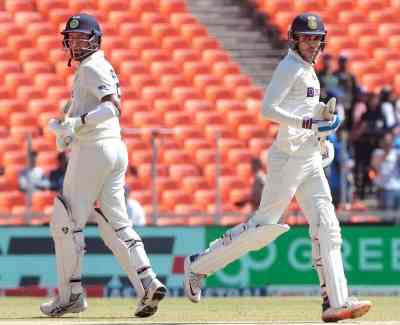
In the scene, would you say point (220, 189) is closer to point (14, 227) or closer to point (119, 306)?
point (14, 227)

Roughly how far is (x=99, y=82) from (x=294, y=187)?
1640mm

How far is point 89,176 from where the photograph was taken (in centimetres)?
1095

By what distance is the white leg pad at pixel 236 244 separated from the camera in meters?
10.6

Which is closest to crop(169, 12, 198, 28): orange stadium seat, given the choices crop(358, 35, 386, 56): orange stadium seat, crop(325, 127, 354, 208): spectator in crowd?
crop(358, 35, 386, 56): orange stadium seat

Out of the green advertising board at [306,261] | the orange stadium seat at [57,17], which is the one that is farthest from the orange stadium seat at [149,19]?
the green advertising board at [306,261]

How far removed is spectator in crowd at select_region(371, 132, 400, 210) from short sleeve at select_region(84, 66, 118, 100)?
7566 mm

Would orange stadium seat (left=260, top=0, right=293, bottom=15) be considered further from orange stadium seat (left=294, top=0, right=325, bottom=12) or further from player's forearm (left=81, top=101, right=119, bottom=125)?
player's forearm (left=81, top=101, right=119, bottom=125)

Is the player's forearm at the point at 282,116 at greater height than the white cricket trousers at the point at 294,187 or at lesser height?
Result: greater

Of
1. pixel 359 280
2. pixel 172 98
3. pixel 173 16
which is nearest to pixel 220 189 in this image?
pixel 359 280

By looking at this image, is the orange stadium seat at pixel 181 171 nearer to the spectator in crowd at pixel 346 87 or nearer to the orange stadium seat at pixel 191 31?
the spectator in crowd at pixel 346 87

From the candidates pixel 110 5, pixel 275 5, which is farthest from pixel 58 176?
pixel 275 5

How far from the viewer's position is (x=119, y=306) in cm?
1349

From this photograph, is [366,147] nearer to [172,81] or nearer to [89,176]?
[172,81]

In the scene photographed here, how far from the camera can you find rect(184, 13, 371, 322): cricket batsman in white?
34.3ft
